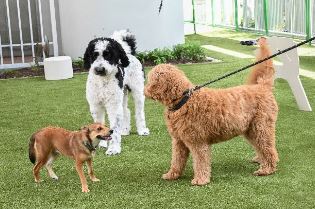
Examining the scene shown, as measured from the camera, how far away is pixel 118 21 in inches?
466

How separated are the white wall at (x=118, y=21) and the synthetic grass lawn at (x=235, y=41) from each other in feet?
6.43

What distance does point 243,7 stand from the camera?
1805 centimetres

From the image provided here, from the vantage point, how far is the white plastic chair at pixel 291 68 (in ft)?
21.8

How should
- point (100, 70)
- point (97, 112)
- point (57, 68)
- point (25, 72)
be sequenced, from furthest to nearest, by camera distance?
point (25, 72) → point (57, 68) → point (97, 112) → point (100, 70)

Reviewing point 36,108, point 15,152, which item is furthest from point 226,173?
point 36,108

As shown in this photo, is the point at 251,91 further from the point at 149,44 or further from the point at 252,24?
the point at 252,24

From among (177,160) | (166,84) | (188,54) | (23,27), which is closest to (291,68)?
(177,160)

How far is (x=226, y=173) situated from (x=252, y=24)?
1367cm

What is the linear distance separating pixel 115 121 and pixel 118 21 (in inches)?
268

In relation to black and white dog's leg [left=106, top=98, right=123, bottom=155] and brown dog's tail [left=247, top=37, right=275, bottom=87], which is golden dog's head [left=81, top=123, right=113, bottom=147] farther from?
brown dog's tail [left=247, top=37, right=275, bottom=87]

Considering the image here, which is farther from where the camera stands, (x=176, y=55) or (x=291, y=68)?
(x=176, y=55)

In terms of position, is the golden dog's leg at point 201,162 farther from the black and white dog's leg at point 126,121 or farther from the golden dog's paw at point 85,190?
the black and white dog's leg at point 126,121

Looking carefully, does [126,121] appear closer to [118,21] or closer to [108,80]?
[108,80]

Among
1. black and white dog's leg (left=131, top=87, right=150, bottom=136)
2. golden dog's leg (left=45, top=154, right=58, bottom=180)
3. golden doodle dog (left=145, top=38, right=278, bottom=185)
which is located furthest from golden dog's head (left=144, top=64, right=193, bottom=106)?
black and white dog's leg (left=131, top=87, right=150, bottom=136)
